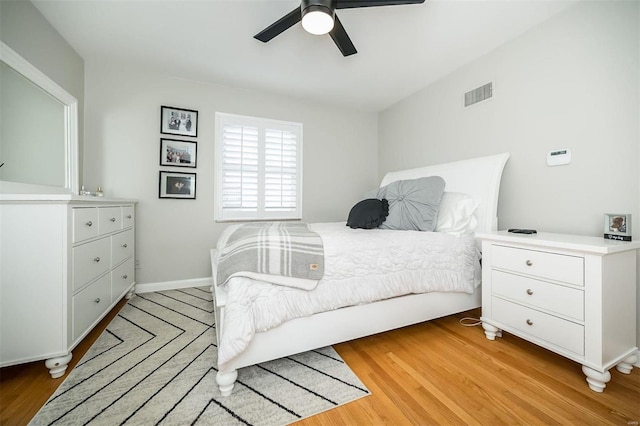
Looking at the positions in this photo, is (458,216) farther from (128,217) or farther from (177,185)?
(128,217)

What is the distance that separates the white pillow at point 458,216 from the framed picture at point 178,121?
2.86m

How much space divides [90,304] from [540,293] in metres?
2.92

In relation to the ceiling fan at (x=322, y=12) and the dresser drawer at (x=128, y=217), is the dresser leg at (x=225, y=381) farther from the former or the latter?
the ceiling fan at (x=322, y=12)

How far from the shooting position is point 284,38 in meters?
2.16

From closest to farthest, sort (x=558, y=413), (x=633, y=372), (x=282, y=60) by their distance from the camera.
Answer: (x=558, y=413)
(x=633, y=372)
(x=282, y=60)

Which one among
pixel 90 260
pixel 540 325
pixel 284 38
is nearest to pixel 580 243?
pixel 540 325

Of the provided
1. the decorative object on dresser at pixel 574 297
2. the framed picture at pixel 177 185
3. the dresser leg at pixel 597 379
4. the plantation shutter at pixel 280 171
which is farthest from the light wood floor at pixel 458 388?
the plantation shutter at pixel 280 171

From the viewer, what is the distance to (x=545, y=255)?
1474 millimetres

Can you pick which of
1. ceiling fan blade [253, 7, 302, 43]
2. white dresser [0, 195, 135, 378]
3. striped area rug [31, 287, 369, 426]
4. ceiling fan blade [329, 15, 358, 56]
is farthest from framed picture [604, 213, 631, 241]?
white dresser [0, 195, 135, 378]

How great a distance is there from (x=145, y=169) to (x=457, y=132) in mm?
3496

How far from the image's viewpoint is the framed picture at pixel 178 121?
9.04ft

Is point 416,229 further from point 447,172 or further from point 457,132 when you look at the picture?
point 457,132

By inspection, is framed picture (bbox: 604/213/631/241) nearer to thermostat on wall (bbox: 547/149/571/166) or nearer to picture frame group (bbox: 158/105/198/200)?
thermostat on wall (bbox: 547/149/571/166)

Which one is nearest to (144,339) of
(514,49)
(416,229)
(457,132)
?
(416,229)
